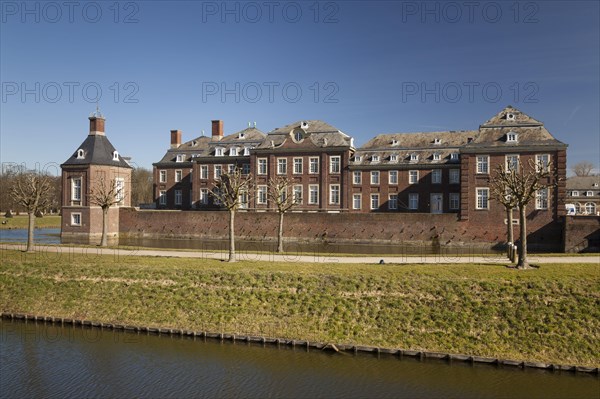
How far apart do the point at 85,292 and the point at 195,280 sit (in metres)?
4.48

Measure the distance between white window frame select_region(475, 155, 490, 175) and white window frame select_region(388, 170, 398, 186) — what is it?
30.9 ft

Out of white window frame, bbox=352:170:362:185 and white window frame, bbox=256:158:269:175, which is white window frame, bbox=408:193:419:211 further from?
white window frame, bbox=256:158:269:175

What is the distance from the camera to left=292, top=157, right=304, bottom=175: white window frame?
49006 millimetres

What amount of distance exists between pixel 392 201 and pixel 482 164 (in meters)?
10.6

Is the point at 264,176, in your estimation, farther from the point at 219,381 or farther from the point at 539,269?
the point at 219,381

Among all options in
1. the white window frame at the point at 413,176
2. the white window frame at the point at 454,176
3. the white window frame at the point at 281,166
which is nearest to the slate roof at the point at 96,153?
the white window frame at the point at 281,166

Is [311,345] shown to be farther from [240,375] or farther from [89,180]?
[89,180]

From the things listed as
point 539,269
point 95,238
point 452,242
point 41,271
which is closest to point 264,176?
point 95,238

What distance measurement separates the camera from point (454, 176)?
45.6 m

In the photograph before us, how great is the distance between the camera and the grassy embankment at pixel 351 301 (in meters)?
15.1

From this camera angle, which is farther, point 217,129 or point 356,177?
point 217,129

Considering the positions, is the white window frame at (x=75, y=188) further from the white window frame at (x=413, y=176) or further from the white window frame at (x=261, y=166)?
the white window frame at (x=413, y=176)

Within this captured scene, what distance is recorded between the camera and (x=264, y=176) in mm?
50469

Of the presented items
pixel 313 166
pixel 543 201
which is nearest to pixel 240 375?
pixel 543 201
